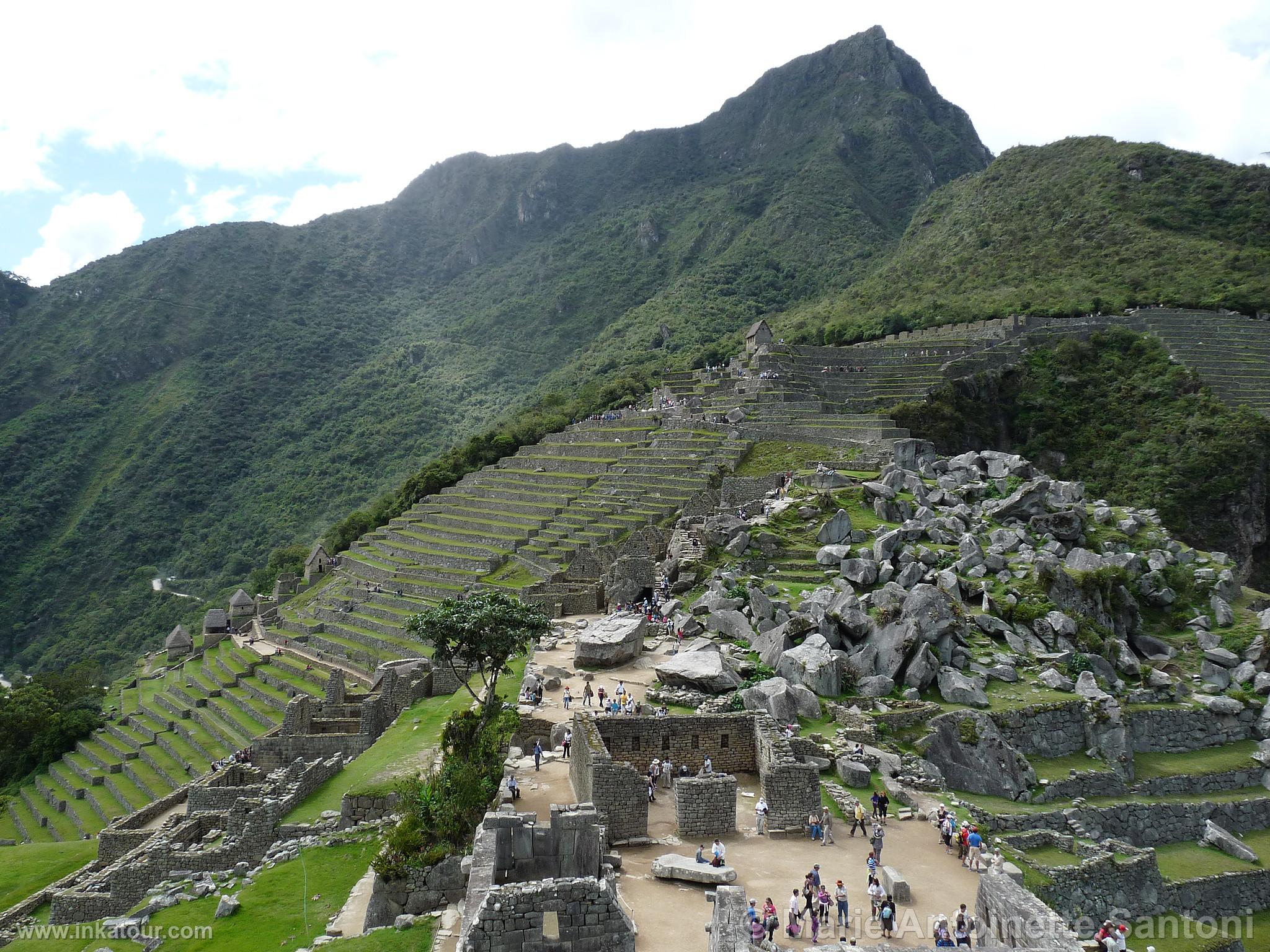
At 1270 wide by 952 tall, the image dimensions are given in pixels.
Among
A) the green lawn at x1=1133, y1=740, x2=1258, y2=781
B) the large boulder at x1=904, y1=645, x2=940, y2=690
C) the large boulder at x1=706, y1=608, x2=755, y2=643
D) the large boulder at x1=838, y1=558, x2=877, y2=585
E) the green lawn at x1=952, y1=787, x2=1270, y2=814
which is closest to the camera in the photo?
the green lawn at x1=952, y1=787, x2=1270, y2=814

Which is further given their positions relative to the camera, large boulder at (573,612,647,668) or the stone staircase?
the stone staircase

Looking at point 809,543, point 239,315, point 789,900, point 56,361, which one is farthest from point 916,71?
point 789,900

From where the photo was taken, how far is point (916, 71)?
167 m

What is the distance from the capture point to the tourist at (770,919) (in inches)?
278

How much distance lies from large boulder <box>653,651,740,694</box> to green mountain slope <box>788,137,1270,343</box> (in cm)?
4808

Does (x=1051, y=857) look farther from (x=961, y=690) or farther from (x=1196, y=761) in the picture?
(x=1196, y=761)

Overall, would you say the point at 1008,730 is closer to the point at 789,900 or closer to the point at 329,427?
the point at 789,900

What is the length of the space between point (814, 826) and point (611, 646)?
7.64 metres

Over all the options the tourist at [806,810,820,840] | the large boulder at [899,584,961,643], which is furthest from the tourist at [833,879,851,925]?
the large boulder at [899,584,961,643]

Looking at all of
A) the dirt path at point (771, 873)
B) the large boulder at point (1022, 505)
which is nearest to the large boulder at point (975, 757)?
the dirt path at point (771, 873)

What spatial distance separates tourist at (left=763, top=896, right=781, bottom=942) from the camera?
7059 millimetres

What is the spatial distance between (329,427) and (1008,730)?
95.7 m

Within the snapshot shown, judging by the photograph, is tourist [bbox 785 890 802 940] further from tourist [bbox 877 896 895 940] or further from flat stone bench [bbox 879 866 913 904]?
flat stone bench [bbox 879 866 913 904]

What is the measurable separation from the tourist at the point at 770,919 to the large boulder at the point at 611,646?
9.17 m
